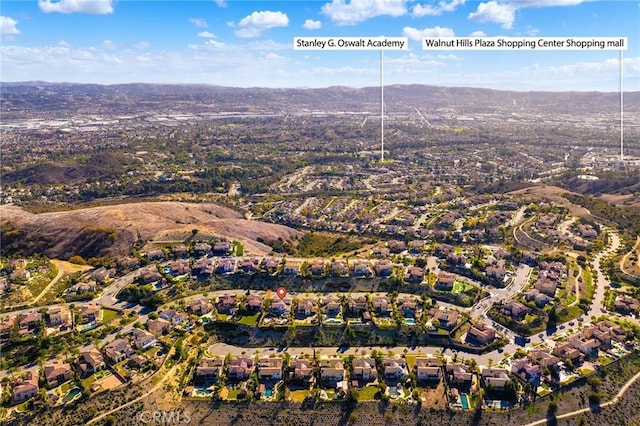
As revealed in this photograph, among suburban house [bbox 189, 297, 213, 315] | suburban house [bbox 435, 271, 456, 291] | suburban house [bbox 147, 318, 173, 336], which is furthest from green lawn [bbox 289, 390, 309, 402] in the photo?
suburban house [bbox 435, 271, 456, 291]

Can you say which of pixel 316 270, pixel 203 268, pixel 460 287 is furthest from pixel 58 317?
pixel 460 287

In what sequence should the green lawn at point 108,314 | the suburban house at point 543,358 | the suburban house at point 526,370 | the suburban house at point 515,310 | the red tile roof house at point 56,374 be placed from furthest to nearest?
the green lawn at point 108,314, the suburban house at point 515,310, the suburban house at point 543,358, the suburban house at point 526,370, the red tile roof house at point 56,374

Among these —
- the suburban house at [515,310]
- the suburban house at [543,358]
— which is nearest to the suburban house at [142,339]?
the suburban house at [543,358]

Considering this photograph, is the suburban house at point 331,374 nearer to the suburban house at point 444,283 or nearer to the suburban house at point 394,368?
the suburban house at point 394,368

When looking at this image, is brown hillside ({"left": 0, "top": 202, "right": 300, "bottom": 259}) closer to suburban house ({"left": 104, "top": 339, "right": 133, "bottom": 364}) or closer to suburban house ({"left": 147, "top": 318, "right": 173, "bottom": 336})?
suburban house ({"left": 147, "top": 318, "right": 173, "bottom": 336})

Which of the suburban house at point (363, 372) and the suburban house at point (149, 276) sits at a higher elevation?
the suburban house at point (149, 276)
